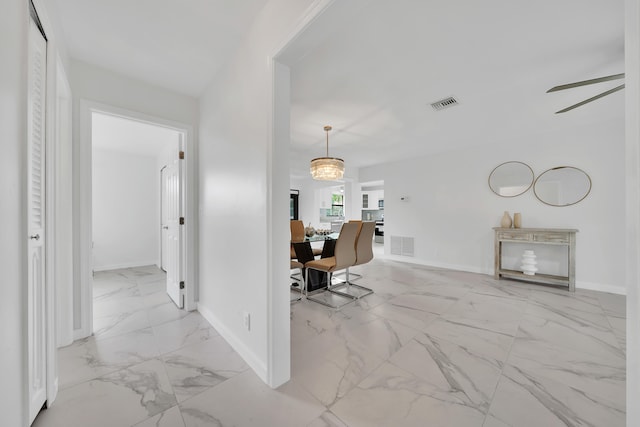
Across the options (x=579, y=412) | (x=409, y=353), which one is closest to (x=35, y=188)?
(x=409, y=353)

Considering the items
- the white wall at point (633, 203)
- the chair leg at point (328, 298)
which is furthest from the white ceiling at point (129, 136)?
the white wall at point (633, 203)

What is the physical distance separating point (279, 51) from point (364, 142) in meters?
3.12

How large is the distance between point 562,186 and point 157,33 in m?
5.45

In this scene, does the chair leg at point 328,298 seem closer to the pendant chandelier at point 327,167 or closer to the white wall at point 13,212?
the pendant chandelier at point 327,167

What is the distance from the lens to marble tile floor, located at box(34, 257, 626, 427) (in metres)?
1.33

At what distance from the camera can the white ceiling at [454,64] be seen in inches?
62.9

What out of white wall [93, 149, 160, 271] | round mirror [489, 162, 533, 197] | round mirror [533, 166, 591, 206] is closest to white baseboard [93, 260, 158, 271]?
white wall [93, 149, 160, 271]

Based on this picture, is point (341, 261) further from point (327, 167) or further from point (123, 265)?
point (123, 265)

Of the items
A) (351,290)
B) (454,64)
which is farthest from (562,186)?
(351,290)

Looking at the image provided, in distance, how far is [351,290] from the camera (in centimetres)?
348

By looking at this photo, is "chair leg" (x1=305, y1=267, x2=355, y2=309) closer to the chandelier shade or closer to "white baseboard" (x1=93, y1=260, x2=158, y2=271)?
the chandelier shade

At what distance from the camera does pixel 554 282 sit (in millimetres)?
3824

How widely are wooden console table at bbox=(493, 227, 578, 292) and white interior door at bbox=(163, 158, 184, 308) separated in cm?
Result: 475

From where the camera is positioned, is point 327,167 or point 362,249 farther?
point 327,167
